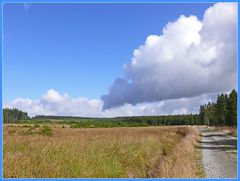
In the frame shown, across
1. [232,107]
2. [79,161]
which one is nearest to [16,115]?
[232,107]

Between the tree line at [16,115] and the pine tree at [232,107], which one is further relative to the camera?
the pine tree at [232,107]

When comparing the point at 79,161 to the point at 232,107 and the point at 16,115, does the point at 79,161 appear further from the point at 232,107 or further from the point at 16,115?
the point at 232,107

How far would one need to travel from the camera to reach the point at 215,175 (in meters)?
15.6

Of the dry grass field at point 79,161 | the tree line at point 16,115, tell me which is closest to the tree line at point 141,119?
the tree line at point 16,115

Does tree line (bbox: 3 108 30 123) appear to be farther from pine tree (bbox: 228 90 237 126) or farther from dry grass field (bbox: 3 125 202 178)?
pine tree (bbox: 228 90 237 126)

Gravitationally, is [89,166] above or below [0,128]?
below

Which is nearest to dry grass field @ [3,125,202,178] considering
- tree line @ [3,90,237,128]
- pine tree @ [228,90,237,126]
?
tree line @ [3,90,237,128]

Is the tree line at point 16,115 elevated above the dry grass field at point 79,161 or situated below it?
above

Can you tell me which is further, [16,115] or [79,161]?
[16,115]

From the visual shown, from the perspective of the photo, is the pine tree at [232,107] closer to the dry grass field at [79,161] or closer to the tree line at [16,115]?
the tree line at [16,115]

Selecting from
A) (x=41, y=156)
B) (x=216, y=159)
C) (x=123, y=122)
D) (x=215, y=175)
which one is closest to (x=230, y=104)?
(x=123, y=122)

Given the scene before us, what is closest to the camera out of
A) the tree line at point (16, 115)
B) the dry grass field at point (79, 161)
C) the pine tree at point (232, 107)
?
the dry grass field at point (79, 161)

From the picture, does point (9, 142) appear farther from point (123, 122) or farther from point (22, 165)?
point (123, 122)

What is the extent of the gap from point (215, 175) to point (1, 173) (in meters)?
9.20
